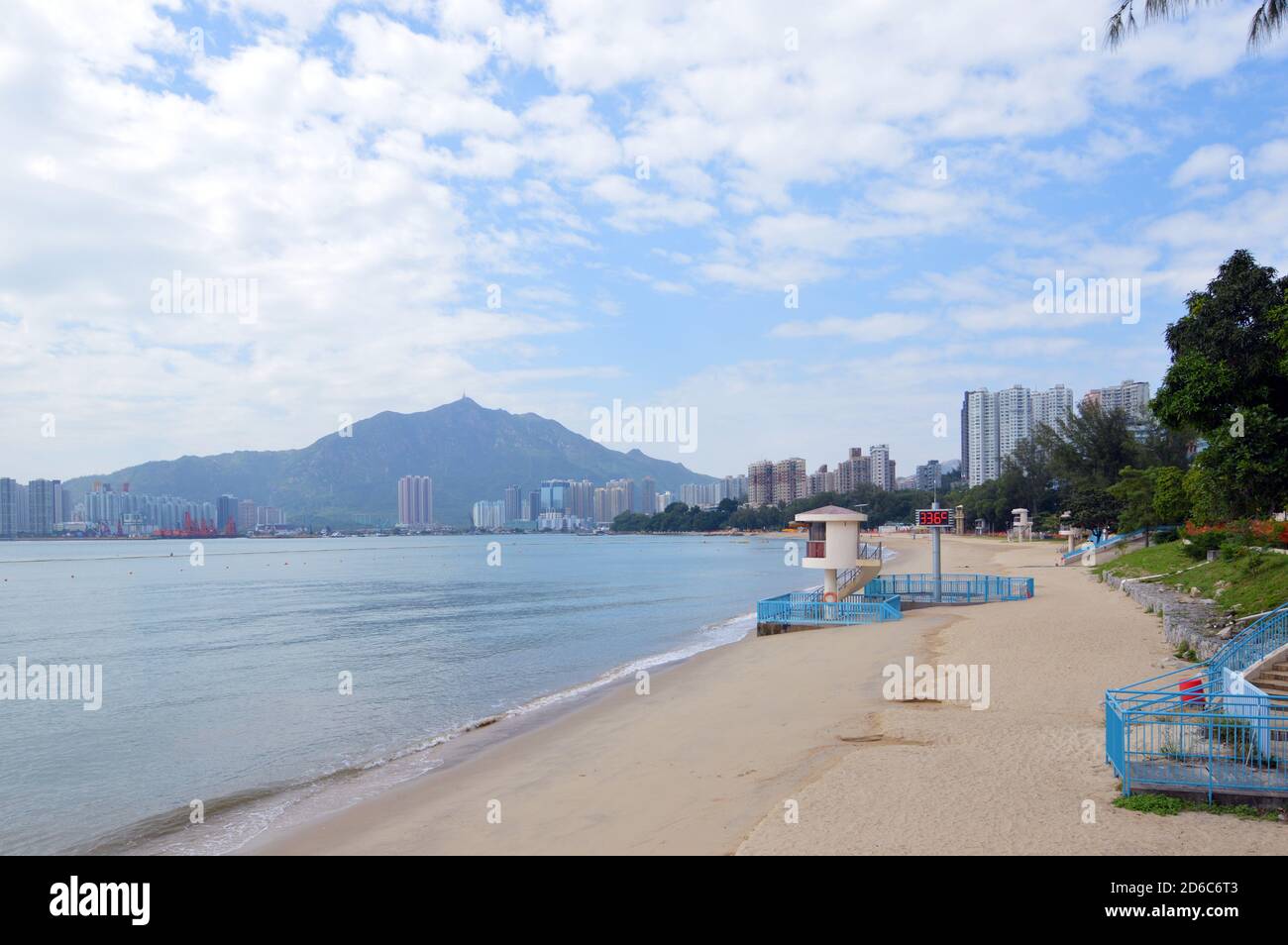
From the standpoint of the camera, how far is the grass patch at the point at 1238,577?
58.9 feet

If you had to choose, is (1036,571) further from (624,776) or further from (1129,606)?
(624,776)

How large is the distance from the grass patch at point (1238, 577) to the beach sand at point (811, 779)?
221 cm

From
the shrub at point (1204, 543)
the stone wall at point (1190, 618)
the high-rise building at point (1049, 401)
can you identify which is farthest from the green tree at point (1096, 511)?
the high-rise building at point (1049, 401)

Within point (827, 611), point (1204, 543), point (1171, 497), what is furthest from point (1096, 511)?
point (827, 611)

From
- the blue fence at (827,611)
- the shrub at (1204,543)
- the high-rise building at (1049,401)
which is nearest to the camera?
the blue fence at (827,611)

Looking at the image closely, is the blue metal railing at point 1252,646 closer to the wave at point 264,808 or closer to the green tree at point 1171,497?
the wave at point 264,808

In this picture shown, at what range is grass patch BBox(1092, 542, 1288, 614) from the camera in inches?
706

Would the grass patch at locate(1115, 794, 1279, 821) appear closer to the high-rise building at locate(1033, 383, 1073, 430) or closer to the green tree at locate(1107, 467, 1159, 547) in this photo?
the green tree at locate(1107, 467, 1159, 547)

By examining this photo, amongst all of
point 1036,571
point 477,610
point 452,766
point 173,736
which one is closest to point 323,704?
point 173,736

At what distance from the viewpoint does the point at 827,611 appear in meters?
29.0

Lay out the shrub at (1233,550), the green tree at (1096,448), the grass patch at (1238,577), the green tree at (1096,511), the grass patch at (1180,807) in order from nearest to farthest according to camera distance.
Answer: the grass patch at (1180,807) → the grass patch at (1238,577) → the shrub at (1233,550) → the green tree at (1096,511) → the green tree at (1096,448)
